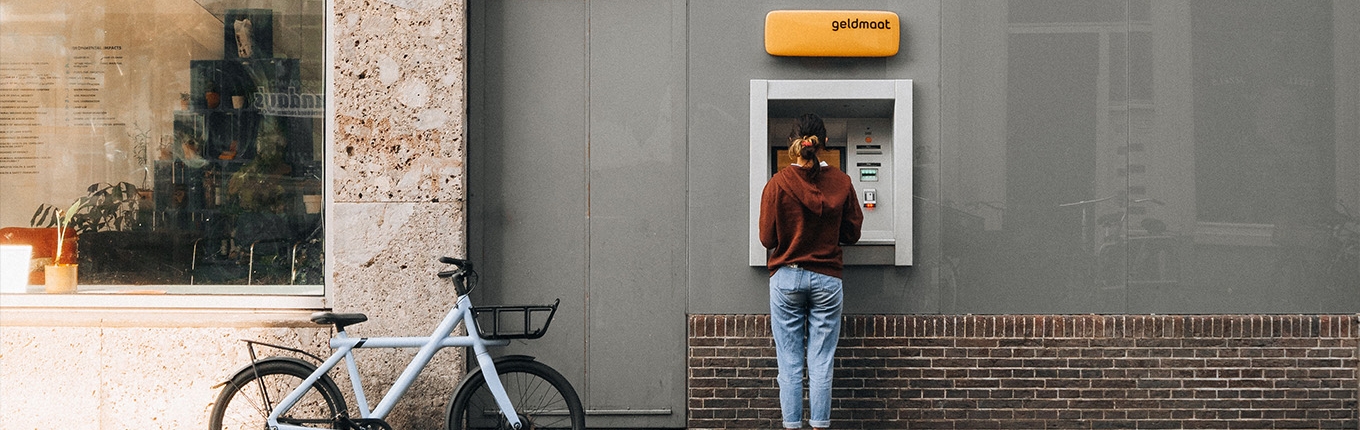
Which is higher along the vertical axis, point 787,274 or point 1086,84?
point 1086,84

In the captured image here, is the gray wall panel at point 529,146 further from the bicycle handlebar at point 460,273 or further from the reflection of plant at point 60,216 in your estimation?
the reflection of plant at point 60,216

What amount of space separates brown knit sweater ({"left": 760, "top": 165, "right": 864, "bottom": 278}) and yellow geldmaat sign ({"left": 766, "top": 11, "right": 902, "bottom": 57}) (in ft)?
2.48

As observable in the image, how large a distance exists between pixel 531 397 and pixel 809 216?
1.61m

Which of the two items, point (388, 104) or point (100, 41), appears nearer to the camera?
point (388, 104)

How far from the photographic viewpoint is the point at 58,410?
5.07 metres

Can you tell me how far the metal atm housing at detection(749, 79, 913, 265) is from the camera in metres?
4.91

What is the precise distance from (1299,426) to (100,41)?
710 cm

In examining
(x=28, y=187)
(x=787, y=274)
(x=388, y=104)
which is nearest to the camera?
(x=787, y=274)

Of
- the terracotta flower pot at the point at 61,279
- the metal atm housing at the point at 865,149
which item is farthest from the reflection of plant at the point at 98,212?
the metal atm housing at the point at 865,149

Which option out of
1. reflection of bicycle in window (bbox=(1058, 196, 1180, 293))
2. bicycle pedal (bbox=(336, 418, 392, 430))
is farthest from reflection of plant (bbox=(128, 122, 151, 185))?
reflection of bicycle in window (bbox=(1058, 196, 1180, 293))

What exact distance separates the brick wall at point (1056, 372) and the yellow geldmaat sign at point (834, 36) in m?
1.43

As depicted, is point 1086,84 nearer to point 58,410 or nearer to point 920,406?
point 920,406

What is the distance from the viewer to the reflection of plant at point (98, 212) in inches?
214

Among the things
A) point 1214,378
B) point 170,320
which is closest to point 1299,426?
point 1214,378
